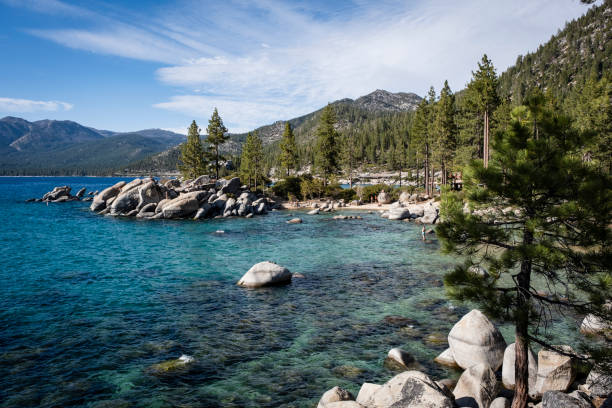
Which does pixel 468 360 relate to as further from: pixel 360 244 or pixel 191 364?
pixel 360 244

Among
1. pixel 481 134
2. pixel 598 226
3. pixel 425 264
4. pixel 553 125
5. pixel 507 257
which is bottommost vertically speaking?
pixel 425 264

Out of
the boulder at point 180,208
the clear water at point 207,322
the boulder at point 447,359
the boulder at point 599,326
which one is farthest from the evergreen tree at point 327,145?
the boulder at point 447,359

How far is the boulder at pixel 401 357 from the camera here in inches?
438

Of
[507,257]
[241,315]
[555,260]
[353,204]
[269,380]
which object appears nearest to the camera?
[555,260]

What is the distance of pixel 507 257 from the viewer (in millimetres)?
6746

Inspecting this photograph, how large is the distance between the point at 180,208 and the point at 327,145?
1511 inches

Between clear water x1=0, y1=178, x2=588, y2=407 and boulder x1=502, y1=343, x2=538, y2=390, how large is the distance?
1922 millimetres

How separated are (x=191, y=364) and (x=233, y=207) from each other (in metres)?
43.4

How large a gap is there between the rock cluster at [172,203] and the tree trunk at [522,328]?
1827 inches

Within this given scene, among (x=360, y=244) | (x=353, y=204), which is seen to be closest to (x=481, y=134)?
(x=353, y=204)

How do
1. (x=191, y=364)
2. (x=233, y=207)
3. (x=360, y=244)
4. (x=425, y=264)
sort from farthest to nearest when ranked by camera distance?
1. (x=233, y=207)
2. (x=360, y=244)
3. (x=425, y=264)
4. (x=191, y=364)

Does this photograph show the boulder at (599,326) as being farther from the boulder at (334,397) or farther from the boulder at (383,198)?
the boulder at (383,198)

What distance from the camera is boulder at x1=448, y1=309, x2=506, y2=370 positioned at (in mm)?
10633

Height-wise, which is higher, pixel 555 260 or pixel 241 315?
pixel 555 260
